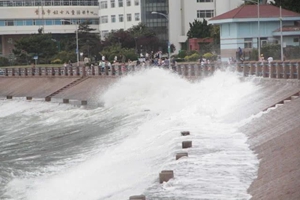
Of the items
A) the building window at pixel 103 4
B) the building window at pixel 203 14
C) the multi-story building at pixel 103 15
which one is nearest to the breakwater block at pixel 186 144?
the multi-story building at pixel 103 15

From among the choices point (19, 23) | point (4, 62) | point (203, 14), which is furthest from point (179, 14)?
point (19, 23)

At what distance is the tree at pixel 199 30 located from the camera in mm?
93625

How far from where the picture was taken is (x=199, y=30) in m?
93.7

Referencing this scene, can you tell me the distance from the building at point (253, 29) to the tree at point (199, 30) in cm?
2414

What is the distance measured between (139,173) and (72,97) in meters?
38.0

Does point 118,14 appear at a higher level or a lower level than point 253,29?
higher

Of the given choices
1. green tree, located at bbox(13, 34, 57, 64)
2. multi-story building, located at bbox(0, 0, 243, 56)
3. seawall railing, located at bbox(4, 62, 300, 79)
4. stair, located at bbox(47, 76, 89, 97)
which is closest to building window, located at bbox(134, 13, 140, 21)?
multi-story building, located at bbox(0, 0, 243, 56)

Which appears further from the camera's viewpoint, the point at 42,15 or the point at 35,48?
the point at 42,15

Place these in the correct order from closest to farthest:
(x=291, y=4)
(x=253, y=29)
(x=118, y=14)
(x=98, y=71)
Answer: (x=98, y=71) < (x=253, y=29) < (x=291, y=4) < (x=118, y=14)

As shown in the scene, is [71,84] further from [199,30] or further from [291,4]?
[199,30]

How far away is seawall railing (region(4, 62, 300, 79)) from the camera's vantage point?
38684 millimetres

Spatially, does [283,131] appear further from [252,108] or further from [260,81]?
[260,81]

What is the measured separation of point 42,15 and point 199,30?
34305 mm

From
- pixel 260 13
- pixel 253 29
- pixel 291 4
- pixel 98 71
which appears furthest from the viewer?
pixel 291 4
